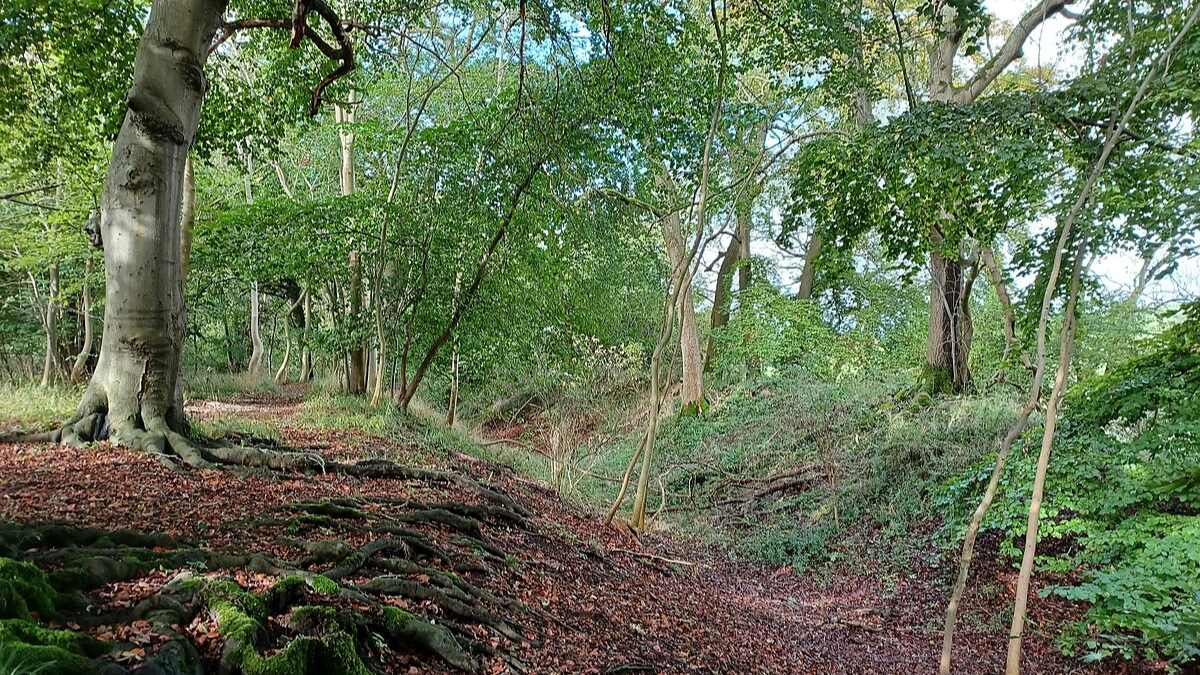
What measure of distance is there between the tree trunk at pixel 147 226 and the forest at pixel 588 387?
27 millimetres

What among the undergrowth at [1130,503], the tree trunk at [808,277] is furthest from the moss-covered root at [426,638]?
the tree trunk at [808,277]

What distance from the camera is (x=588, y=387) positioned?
1545cm

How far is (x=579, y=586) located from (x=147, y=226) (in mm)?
4790

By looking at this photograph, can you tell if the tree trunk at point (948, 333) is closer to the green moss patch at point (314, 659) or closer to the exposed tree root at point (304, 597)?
the exposed tree root at point (304, 597)

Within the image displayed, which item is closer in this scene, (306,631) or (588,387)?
(306,631)

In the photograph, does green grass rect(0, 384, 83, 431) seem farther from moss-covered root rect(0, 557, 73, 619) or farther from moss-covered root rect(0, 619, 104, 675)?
moss-covered root rect(0, 619, 104, 675)

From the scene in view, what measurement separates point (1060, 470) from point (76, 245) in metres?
16.3

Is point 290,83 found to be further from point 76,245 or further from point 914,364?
point 914,364

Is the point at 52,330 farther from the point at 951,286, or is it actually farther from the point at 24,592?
the point at 951,286

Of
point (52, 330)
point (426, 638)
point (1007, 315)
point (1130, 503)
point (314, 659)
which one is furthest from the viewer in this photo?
point (52, 330)

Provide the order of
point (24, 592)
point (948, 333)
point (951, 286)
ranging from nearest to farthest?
point (24, 592) → point (948, 333) → point (951, 286)

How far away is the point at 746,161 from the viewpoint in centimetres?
1167

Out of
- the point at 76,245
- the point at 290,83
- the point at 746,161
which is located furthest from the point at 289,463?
the point at 76,245

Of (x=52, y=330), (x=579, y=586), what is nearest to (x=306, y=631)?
(x=579, y=586)
